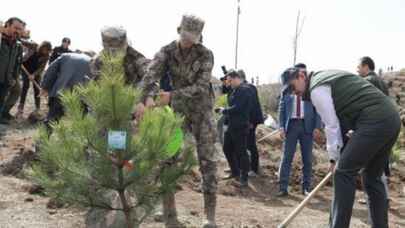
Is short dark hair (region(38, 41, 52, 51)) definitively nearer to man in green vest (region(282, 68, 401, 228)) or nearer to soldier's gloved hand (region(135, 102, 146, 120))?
man in green vest (region(282, 68, 401, 228))

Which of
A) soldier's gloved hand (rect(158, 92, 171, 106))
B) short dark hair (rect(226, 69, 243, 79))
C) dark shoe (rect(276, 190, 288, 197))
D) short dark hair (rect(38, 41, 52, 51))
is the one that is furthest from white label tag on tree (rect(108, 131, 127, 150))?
short dark hair (rect(38, 41, 52, 51))

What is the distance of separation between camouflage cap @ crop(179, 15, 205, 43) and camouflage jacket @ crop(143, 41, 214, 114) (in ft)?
0.62

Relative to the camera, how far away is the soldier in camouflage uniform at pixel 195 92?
448 cm

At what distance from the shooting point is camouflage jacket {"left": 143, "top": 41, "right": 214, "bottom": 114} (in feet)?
14.6

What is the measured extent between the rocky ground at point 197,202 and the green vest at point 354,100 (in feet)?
4.40

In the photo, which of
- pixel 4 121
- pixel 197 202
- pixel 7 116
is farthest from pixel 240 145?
pixel 7 116

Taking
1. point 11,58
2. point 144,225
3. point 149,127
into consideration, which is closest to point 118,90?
point 149,127

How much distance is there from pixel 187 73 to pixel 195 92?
0.21 m

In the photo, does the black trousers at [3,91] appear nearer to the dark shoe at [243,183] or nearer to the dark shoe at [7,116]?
the dark shoe at [7,116]

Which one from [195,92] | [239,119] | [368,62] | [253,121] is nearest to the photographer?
[195,92]

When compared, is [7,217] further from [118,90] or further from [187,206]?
[118,90]

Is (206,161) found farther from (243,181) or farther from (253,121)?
(253,121)

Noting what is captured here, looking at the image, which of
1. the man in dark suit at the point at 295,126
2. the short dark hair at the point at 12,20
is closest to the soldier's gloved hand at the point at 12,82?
the short dark hair at the point at 12,20

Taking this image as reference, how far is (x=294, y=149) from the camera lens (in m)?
7.01
